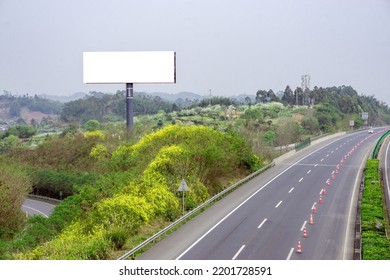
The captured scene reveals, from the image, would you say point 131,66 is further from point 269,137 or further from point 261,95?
point 261,95

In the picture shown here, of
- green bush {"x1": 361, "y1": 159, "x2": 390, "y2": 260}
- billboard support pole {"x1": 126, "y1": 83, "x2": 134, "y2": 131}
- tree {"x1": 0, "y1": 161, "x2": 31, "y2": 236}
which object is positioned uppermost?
billboard support pole {"x1": 126, "y1": 83, "x2": 134, "y2": 131}

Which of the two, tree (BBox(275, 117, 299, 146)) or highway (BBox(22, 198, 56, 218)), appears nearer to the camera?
highway (BBox(22, 198, 56, 218))

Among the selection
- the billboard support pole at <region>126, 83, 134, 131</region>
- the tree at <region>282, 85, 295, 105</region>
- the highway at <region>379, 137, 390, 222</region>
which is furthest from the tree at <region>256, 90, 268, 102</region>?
the billboard support pole at <region>126, 83, 134, 131</region>

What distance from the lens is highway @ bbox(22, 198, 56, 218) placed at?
46328 millimetres

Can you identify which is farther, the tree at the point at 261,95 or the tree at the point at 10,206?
the tree at the point at 261,95

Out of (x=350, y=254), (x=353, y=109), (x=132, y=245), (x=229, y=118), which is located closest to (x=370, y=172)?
(x=350, y=254)

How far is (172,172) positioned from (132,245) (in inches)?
413

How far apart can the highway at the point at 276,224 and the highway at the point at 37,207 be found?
21.8 meters

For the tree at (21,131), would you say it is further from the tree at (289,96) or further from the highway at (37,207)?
the tree at (289,96)

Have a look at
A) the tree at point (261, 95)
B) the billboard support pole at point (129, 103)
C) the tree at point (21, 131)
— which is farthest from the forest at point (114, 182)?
the tree at point (261, 95)

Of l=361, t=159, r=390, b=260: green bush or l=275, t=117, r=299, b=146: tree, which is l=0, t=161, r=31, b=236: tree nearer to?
l=361, t=159, r=390, b=260: green bush

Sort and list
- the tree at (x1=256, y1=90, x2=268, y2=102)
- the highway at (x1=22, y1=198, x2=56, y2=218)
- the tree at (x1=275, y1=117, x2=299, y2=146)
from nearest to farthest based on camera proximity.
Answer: the highway at (x1=22, y1=198, x2=56, y2=218)
the tree at (x1=275, y1=117, x2=299, y2=146)
the tree at (x1=256, y1=90, x2=268, y2=102)

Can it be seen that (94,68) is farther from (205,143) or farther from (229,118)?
(229,118)

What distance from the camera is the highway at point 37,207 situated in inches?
1824
